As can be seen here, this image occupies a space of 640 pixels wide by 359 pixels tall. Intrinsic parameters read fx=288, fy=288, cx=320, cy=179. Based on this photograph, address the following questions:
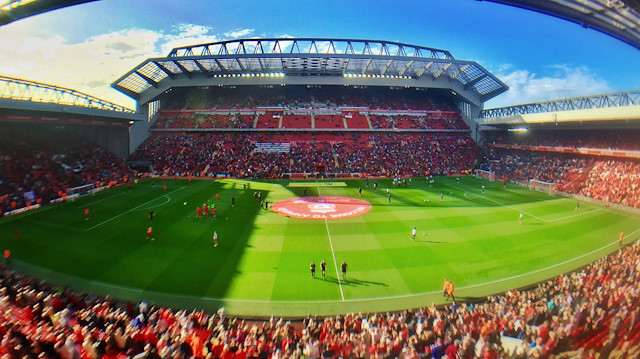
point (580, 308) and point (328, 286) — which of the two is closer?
point (580, 308)

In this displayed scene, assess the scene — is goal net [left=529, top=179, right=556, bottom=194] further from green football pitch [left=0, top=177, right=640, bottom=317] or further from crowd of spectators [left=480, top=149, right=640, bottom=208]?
green football pitch [left=0, top=177, right=640, bottom=317]

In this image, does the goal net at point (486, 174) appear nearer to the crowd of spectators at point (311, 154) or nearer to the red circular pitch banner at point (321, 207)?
the crowd of spectators at point (311, 154)

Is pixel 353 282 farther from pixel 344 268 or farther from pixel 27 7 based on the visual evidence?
pixel 27 7

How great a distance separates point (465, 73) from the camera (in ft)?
196

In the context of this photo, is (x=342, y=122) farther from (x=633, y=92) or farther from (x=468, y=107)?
(x=633, y=92)

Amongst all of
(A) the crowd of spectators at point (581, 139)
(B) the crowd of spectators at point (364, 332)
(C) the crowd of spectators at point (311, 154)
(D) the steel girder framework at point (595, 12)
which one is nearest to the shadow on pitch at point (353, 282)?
(B) the crowd of spectators at point (364, 332)

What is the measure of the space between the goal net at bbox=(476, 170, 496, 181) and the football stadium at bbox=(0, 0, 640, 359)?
1.25m

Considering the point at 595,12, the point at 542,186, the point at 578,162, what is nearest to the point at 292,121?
the point at 542,186

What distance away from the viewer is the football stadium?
29.3 feet

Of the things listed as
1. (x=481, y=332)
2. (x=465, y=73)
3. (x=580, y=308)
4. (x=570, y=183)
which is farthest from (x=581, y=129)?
(x=481, y=332)

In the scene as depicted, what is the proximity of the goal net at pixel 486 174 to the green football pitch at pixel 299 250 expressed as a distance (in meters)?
17.9

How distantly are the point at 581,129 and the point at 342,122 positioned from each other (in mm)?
40330

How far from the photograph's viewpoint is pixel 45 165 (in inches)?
1409

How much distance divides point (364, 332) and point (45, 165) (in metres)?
44.8
